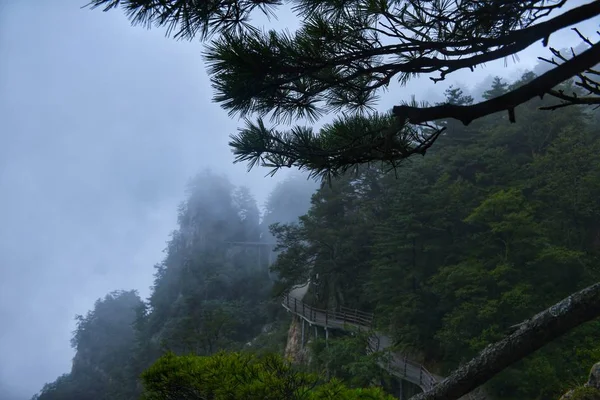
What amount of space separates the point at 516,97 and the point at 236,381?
9.10ft

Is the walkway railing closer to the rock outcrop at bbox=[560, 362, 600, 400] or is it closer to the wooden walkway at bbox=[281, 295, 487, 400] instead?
the wooden walkway at bbox=[281, 295, 487, 400]

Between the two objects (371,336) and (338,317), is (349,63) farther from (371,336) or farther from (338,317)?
(338,317)

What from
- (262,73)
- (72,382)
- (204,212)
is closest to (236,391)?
(262,73)

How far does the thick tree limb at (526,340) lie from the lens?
2.22m

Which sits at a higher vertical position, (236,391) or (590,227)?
(236,391)

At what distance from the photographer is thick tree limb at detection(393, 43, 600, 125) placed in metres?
1.35

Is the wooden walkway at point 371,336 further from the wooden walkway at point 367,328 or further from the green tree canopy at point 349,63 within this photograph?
the green tree canopy at point 349,63

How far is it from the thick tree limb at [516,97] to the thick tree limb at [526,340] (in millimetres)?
1418

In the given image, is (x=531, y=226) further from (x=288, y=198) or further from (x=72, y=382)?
(x=72, y=382)

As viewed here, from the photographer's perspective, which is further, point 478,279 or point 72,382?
point 72,382

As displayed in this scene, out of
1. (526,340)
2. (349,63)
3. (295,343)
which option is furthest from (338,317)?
(349,63)

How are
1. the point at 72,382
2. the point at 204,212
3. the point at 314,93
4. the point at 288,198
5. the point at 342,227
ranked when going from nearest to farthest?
the point at 314,93 → the point at 342,227 → the point at 72,382 → the point at 204,212 → the point at 288,198

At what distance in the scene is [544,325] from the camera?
2256 mm

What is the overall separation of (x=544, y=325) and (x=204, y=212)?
84.5 feet
